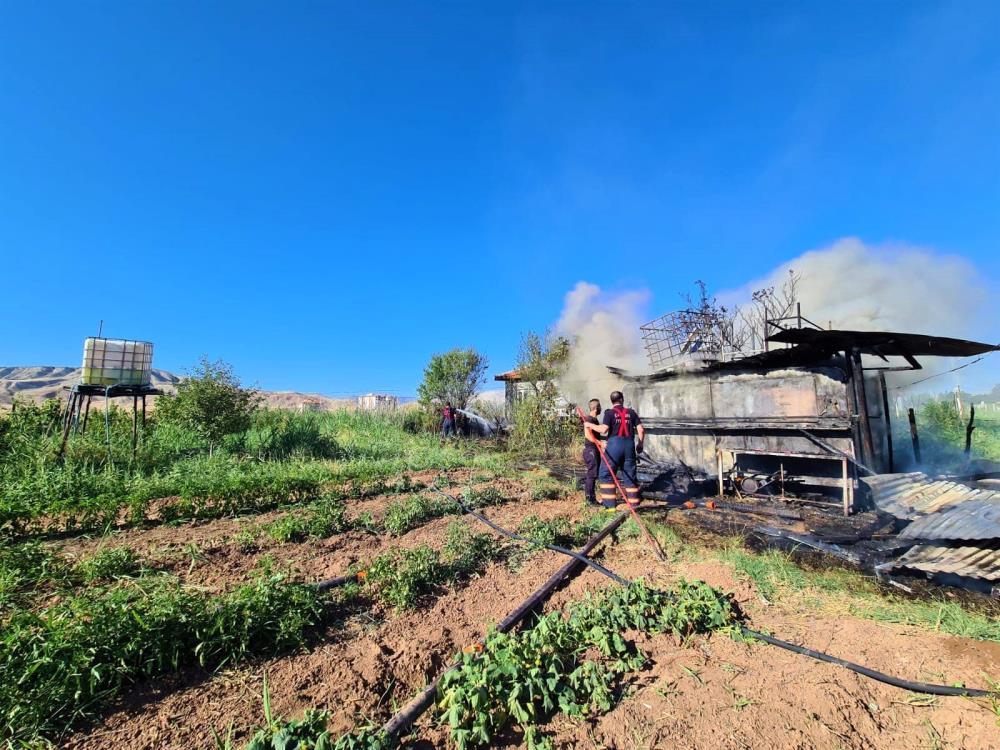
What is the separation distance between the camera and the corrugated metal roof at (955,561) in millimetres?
4265

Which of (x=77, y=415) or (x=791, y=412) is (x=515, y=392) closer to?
(x=791, y=412)

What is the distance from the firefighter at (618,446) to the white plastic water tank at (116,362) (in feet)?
32.8

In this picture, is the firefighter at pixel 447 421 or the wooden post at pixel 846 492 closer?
the wooden post at pixel 846 492

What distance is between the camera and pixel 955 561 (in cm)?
446

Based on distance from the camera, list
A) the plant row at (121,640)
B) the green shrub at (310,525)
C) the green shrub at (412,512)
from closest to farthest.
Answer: the plant row at (121,640) → the green shrub at (310,525) → the green shrub at (412,512)

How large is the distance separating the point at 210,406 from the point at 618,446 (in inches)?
371

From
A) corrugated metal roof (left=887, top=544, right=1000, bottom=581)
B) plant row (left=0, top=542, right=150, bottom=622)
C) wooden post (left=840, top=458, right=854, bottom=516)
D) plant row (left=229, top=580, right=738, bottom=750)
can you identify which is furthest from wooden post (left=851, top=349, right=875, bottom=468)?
plant row (left=0, top=542, right=150, bottom=622)

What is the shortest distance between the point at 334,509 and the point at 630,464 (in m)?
4.57

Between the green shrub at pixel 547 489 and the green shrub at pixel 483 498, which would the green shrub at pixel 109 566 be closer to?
the green shrub at pixel 483 498

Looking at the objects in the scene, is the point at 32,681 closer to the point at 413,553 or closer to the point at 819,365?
the point at 413,553

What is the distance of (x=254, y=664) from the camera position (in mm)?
2902

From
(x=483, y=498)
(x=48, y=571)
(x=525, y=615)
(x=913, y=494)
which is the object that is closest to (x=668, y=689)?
(x=525, y=615)

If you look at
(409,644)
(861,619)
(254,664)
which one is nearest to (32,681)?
(254,664)

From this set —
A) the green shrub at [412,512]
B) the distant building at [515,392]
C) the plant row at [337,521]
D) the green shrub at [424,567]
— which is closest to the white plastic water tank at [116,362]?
the plant row at [337,521]
